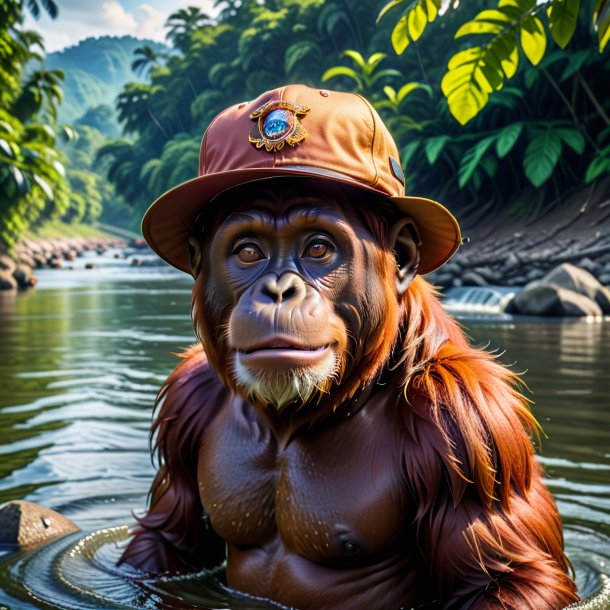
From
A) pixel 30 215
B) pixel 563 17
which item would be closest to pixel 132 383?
pixel 563 17

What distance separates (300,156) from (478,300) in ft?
41.6

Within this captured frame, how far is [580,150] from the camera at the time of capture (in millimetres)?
18547

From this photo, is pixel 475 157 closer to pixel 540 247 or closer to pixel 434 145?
pixel 434 145

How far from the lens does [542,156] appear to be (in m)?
18.7

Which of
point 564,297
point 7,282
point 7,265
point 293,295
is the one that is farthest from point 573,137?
point 293,295

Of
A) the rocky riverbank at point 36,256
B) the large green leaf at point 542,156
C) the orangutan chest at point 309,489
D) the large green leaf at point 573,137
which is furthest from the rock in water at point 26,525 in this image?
the rocky riverbank at point 36,256

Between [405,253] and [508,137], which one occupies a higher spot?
[508,137]

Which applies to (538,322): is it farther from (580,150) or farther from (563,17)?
(563,17)

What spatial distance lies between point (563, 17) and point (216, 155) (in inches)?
35.3

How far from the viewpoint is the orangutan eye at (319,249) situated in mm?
2258

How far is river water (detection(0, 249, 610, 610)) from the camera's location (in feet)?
9.29

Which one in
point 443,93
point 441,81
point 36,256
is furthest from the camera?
point 36,256

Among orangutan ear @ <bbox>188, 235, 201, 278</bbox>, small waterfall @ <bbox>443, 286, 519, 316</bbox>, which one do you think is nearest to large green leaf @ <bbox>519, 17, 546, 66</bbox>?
orangutan ear @ <bbox>188, 235, 201, 278</bbox>

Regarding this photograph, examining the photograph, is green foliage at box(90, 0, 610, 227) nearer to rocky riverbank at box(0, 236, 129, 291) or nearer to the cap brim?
the cap brim
